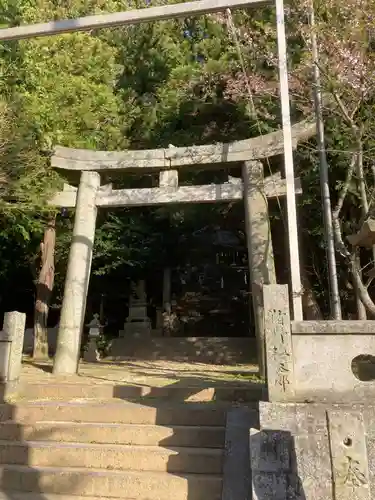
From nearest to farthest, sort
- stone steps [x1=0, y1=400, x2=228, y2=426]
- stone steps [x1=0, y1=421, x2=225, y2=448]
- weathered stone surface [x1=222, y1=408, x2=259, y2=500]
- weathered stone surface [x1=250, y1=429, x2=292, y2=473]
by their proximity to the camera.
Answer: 1. weathered stone surface [x1=250, y1=429, x2=292, y2=473]
2. weathered stone surface [x1=222, y1=408, x2=259, y2=500]
3. stone steps [x1=0, y1=421, x2=225, y2=448]
4. stone steps [x1=0, y1=400, x2=228, y2=426]

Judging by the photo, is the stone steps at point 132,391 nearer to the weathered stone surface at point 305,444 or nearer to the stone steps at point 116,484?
the stone steps at point 116,484

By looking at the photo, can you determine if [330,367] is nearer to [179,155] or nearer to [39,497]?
[39,497]

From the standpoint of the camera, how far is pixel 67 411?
5.87 meters

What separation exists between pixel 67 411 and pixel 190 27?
1295cm

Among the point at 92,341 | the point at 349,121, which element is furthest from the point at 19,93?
Result: the point at 92,341

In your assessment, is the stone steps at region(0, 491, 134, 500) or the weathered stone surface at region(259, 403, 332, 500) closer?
the weathered stone surface at region(259, 403, 332, 500)

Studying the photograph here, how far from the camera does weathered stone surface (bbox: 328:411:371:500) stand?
3930 millimetres

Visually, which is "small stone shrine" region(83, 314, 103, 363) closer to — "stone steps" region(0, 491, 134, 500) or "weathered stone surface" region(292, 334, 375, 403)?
"stone steps" region(0, 491, 134, 500)

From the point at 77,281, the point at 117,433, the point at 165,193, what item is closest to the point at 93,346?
the point at 77,281

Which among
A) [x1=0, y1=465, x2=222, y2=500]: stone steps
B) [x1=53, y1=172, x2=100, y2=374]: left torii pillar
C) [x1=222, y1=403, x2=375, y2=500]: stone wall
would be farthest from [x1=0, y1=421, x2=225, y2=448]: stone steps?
[x1=53, y1=172, x2=100, y2=374]: left torii pillar

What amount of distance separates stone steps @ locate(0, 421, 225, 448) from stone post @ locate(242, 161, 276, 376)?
3.13 metres

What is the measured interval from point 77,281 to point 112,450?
14.3 feet

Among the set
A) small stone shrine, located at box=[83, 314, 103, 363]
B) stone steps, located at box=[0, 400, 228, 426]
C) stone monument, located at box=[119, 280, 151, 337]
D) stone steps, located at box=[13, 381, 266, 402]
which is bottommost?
stone steps, located at box=[0, 400, 228, 426]

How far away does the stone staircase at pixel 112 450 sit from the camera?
15.1 feet
